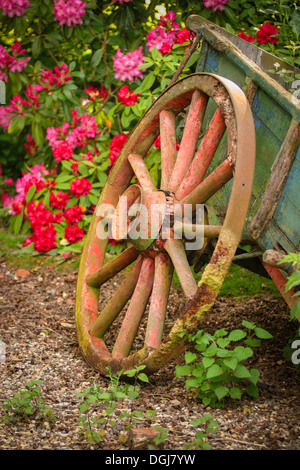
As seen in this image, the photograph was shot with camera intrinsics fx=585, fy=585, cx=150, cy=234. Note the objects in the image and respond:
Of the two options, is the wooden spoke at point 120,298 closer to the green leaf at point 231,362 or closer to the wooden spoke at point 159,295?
the wooden spoke at point 159,295

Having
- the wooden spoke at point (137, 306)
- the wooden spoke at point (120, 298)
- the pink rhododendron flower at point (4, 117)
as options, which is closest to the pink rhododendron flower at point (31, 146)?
the pink rhododendron flower at point (4, 117)

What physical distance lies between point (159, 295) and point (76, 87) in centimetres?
243

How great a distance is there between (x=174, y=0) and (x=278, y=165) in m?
2.41

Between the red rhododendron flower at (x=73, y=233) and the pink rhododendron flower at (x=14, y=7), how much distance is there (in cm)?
167

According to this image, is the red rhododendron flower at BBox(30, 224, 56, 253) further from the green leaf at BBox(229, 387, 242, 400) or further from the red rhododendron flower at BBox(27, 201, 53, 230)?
the green leaf at BBox(229, 387, 242, 400)

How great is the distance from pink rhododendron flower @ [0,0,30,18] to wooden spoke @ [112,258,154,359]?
2.70m

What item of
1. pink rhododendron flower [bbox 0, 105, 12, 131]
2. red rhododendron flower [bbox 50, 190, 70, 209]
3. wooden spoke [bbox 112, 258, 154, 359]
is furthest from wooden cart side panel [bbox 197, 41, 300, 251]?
pink rhododendron flower [bbox 0, 105, 12, 131]

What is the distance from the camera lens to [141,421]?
81.4 inches

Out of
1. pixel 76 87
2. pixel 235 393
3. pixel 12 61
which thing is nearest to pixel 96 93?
pixel 76 87

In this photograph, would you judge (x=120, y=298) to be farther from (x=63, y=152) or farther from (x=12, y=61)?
(x=12, y=61)

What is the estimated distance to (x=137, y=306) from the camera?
2.53 meters

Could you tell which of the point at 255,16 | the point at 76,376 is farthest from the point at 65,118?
the point at 76,376

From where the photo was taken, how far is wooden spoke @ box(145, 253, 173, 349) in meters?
2.34
